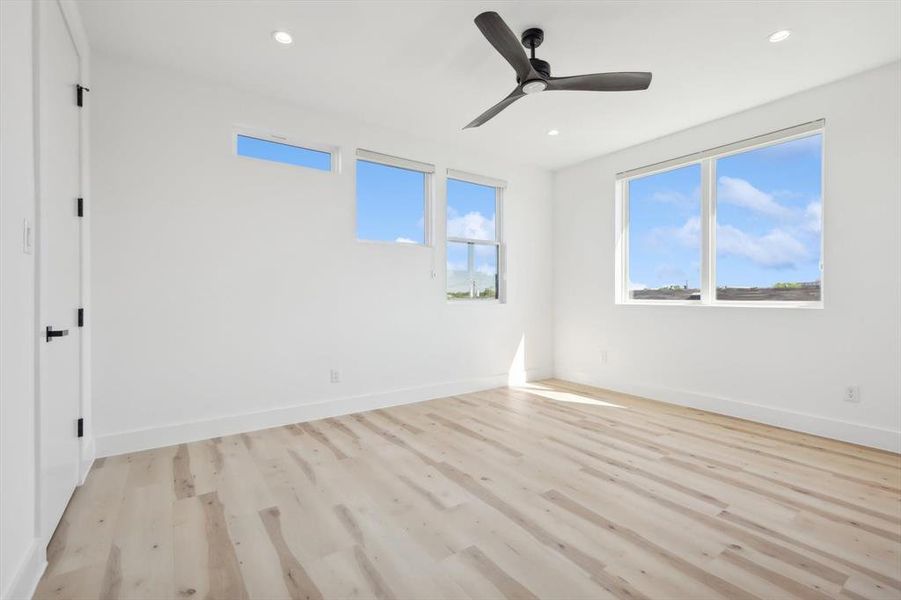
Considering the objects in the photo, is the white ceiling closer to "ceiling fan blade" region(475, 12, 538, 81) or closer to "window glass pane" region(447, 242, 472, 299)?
"ceiling fan blade" region(475, 12, 538, 81)

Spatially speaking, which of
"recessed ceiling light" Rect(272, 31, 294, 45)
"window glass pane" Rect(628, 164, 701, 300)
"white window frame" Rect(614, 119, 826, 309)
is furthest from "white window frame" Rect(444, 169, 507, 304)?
"recessed ceiling light" Rect(272, 31, 294, 45)

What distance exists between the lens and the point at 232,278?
330 centimetres

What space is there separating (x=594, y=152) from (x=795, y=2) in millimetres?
2518

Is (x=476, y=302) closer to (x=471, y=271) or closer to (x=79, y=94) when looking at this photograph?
(x=471, y=271)

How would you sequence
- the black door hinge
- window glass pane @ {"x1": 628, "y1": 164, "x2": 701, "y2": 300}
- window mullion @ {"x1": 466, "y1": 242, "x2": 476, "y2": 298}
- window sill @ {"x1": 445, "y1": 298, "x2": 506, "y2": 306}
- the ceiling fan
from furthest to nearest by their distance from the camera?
window mullion @ {"x1": 466, "y1": 242, "x2": 476, "y2": 298}
window sill @ {"x1": 445, "y1": 298, "x2": 506, "y2": 306}
window glass pane @ {"x1": 628, "y1": 164, "x2": 701, "y2": 300}
the black door hinge
the ceiling fan

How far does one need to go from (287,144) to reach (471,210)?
2.16m

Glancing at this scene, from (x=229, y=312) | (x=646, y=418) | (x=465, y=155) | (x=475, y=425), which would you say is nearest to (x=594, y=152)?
(x=465, y=155)

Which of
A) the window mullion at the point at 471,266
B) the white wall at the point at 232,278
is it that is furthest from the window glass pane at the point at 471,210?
the white wall at the point at 232,278

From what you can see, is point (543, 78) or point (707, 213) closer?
point (543, 78)

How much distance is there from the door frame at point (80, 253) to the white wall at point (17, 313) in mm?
31

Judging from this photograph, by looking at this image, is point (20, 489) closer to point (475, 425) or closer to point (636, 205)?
point (475, 425)

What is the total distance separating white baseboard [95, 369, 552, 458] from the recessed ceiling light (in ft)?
9.08

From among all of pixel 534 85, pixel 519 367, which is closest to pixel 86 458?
pixel 534 85

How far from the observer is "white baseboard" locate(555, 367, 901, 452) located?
2.99 m
